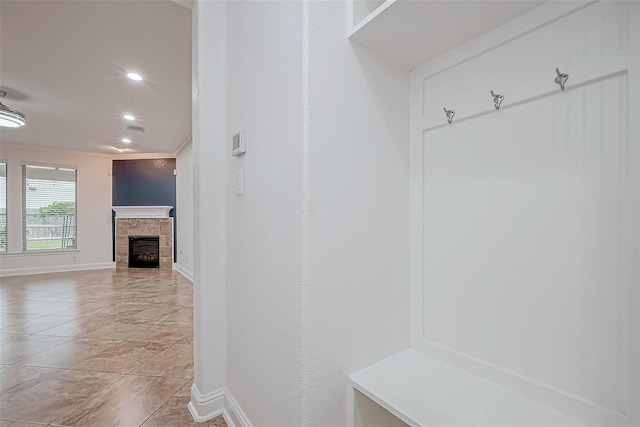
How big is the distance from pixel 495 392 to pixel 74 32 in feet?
11.5

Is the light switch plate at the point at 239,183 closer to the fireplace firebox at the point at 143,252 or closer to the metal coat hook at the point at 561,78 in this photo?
the metal coat hook at the point at 561,78

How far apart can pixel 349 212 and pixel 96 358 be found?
2504 millimetres

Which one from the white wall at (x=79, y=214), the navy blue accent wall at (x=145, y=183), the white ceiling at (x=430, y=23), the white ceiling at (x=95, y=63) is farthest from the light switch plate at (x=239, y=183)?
the white wall at (x=79, y=214)

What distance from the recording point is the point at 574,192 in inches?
36.7

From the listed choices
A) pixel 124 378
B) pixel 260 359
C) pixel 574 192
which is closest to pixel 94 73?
pixel 124 378

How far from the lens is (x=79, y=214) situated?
650 centimetres

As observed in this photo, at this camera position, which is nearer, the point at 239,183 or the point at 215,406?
the point at 239,183

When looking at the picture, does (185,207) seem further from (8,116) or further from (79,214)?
(8,116)

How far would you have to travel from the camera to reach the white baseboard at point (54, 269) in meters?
5.82

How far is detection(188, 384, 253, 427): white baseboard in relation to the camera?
5.04 feet

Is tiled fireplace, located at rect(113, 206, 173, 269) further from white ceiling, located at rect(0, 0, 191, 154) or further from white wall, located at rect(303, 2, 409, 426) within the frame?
white wall, located at rect(303, 2, 409, 426)

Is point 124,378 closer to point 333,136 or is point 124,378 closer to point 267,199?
point 267,199

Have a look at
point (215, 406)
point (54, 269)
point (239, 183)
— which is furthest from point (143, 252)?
point (239, 183)

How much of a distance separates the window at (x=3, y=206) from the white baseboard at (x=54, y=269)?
1.47ft
